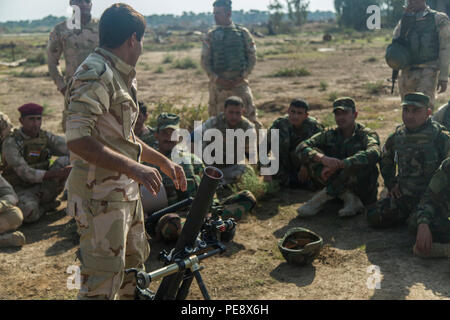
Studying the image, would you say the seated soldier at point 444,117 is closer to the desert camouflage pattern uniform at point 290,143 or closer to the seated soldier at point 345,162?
the seated soldier at point 345,162

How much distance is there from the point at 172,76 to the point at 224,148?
1202 centimetres

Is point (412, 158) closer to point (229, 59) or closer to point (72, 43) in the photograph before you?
point (229, 59)

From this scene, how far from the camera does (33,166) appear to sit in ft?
17.2

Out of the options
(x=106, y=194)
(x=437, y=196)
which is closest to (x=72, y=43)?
(x=106, y=194)

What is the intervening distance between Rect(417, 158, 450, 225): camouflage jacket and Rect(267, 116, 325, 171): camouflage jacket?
2008mm

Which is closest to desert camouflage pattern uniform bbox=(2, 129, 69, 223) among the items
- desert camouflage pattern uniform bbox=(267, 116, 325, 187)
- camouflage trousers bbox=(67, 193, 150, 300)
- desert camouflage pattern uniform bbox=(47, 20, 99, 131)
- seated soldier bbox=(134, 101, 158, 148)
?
desert camouflage pattern uniform bbox=(47, 20, 99, 131)

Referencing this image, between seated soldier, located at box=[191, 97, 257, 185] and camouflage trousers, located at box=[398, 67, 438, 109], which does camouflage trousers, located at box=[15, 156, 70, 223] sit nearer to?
seated soldier, located at box=[191, 97, 257, 185]

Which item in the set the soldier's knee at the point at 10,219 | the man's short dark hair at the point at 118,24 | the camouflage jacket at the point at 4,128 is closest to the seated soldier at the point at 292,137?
the soldier's knee at the point at 10,219

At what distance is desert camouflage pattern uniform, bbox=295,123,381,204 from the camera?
189 inches

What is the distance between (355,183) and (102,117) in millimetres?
3279

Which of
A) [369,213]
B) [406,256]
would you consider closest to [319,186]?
[369,213]

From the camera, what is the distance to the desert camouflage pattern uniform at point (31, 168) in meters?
5.08
